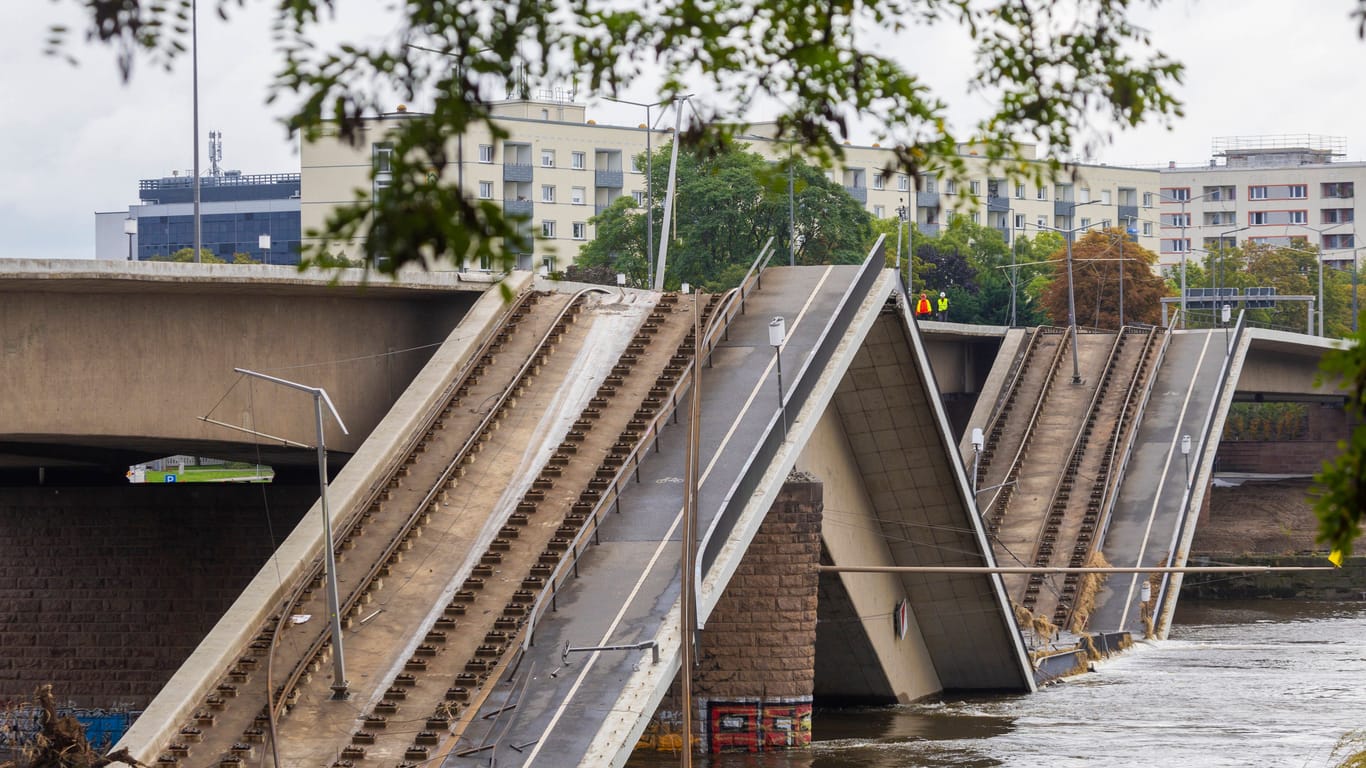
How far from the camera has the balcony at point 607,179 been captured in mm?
119250

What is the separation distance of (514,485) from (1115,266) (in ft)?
249

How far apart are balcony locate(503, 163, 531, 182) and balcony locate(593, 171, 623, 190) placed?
4780mm

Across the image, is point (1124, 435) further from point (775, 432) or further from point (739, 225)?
point (739, 225)

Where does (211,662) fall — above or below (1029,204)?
below

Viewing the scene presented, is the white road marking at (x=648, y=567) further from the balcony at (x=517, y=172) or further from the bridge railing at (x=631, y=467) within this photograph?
the balcony at (x=517, y=172)

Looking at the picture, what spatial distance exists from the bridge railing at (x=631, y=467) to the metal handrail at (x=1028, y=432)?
17.5 m

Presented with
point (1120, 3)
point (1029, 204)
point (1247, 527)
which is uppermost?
point (1029, 204)

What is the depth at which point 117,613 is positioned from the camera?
135 ft

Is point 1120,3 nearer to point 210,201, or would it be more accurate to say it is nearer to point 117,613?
point 117,613

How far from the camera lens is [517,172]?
116 m

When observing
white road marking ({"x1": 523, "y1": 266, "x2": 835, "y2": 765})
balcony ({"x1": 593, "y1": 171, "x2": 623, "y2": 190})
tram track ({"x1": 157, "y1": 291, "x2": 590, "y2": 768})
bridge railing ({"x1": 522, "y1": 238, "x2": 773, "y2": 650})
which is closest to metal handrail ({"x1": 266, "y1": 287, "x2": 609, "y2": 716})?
tram track ({"x1": 157, "y1": 291, "x2": 590, "y2": 768})

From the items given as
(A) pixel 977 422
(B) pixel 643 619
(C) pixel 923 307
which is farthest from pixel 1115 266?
(B) pixel 643 619

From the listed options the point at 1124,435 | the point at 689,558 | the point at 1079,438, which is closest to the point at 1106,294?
the point at 1124,435

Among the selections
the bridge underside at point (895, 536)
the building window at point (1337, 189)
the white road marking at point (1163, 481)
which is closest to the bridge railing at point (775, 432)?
the bridge underside at point (895, 536)
